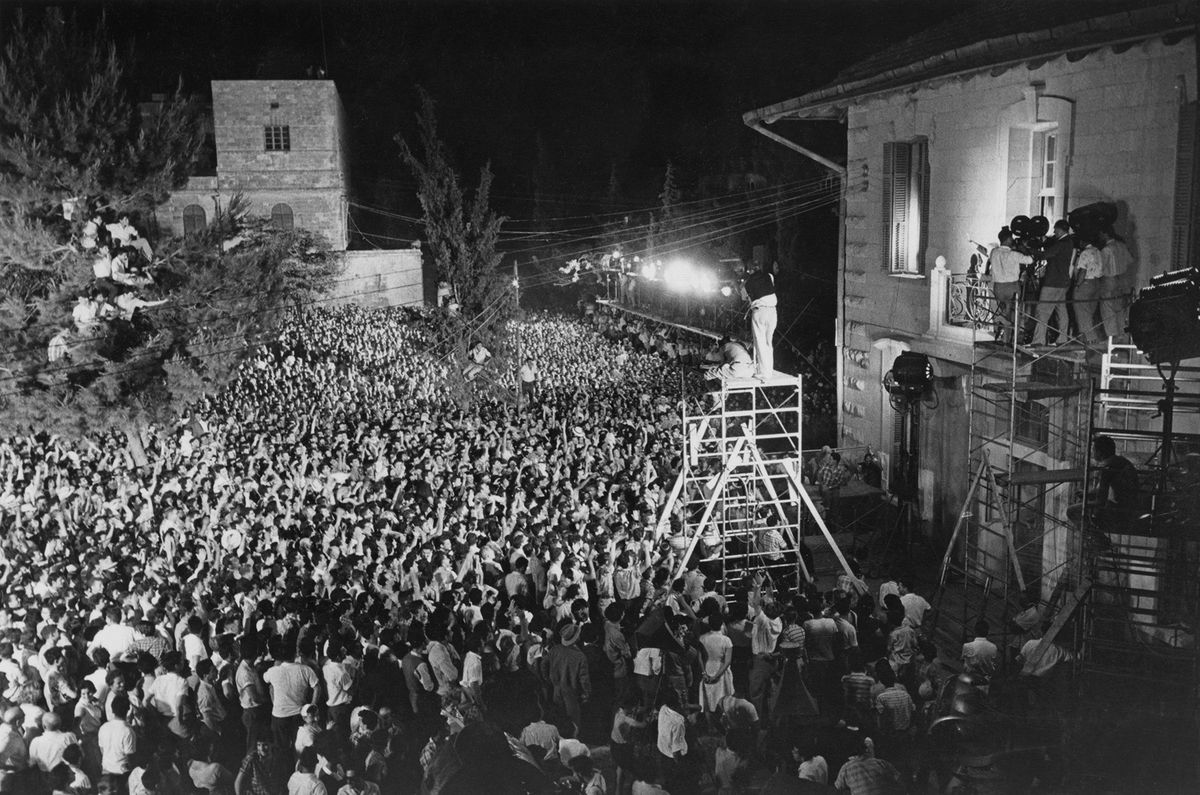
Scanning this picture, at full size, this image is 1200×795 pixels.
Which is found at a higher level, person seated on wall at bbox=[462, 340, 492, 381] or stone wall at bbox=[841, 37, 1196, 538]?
stone wall at bbox=[841, 37, 1196, 538]

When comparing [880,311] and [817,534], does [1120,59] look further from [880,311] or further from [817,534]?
[817,534]

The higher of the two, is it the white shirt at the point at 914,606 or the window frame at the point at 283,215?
the window frame at the point at 283,215

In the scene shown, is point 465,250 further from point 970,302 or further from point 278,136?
point 278,136

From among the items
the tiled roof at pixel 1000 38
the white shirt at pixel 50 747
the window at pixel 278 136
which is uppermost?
the window at pixel 278 136

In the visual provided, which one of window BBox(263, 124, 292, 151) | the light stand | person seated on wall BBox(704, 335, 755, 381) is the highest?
window BBox(263, 124, 292, 151)

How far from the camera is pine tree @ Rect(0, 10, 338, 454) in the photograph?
1883cm

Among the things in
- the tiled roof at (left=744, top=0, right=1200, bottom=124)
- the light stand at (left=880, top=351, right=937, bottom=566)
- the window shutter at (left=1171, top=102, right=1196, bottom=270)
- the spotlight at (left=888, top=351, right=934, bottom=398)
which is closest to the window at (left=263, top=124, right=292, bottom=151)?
the tiled roof at (left=744, top=0, right=1200, bottom=124)

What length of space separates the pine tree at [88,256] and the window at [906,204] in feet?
42.3

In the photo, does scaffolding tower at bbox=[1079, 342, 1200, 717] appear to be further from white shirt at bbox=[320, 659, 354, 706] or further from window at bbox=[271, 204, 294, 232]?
window at bbox=[271, 204, 294, 232]

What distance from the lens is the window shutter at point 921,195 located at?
15.6 metres

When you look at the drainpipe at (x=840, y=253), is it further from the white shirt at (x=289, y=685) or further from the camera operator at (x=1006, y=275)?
the white shirt at (x=289, y=685)

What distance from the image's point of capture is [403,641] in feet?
29.7

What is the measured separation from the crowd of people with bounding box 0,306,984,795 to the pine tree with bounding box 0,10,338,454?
14.0 feet

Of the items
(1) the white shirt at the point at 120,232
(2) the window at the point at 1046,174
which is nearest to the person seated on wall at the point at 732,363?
(2) the window at the point at 1046,174
